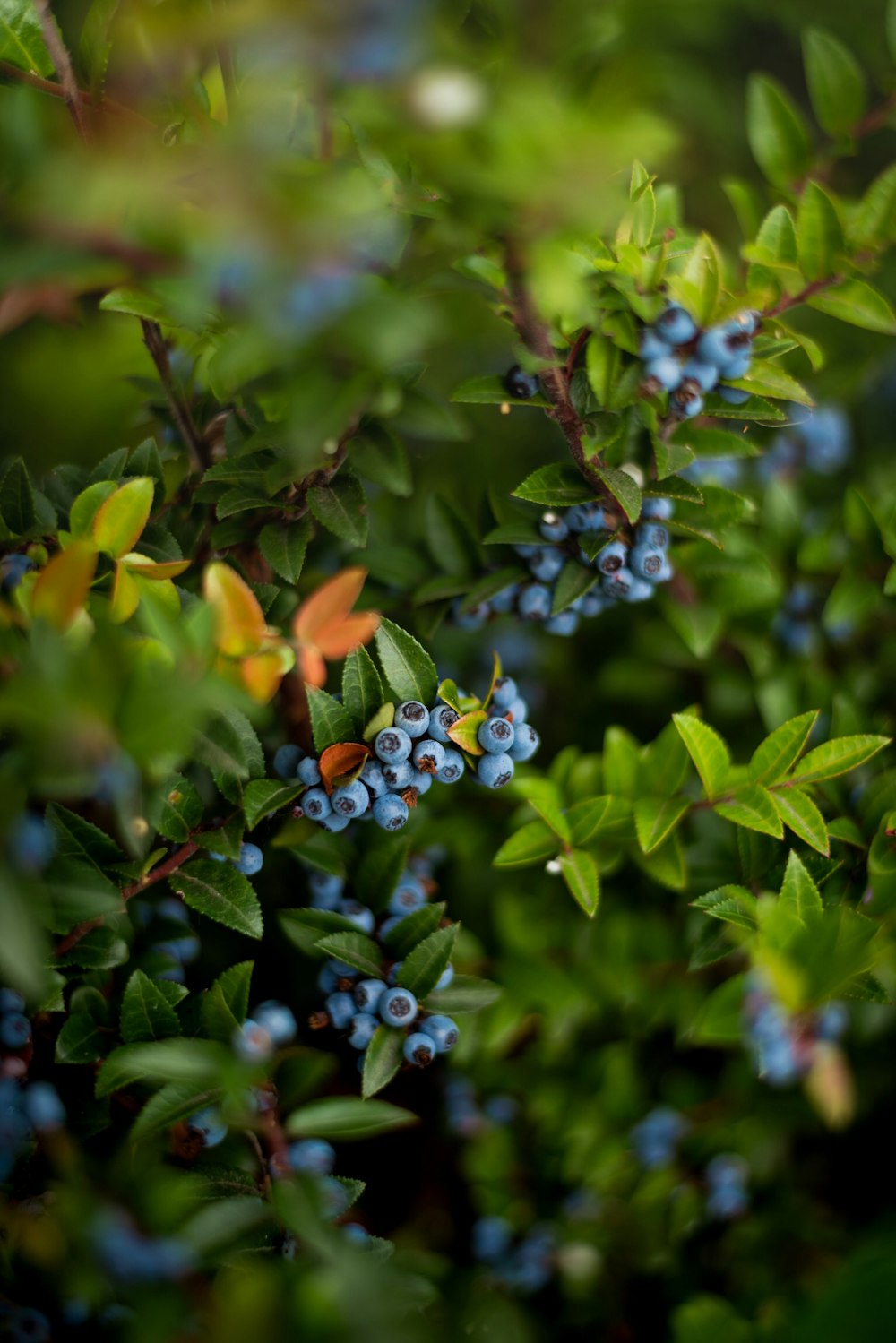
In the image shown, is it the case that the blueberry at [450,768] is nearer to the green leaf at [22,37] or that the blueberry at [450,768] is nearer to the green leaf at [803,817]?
the green leaf at [803,817]

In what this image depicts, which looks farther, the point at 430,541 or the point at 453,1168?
the point at 453,1168

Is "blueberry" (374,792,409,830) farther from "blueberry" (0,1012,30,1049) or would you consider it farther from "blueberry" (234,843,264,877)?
"blueberry" (0,1012,30,1049)

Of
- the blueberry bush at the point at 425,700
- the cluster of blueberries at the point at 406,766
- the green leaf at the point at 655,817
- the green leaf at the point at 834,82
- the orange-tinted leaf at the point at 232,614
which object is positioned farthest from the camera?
the green leaf at the point at 834,82

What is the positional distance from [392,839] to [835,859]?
0.43 m

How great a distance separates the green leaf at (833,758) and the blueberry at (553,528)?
0.31 meters

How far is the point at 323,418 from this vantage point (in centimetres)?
57

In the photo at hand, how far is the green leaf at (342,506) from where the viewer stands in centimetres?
82

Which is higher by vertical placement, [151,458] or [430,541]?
[151,458]

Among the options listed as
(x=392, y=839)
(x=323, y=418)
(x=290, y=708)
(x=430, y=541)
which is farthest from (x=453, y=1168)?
(x=323, y=418)

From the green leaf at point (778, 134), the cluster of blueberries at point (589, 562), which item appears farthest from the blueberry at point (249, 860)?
the green leaf at point (778, 134)

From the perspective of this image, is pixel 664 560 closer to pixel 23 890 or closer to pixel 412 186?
pixel 412 186

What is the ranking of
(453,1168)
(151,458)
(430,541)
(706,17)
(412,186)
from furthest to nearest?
(706,17), (453,1168), (430,541), (151,458), (412,186)

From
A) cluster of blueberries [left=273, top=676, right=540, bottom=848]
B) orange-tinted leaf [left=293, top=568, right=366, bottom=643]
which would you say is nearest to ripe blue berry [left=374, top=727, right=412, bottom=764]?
cluster of blueberries [left=273, top=676, right=540, bottom=848]

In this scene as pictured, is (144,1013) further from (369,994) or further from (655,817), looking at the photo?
(655,817)
